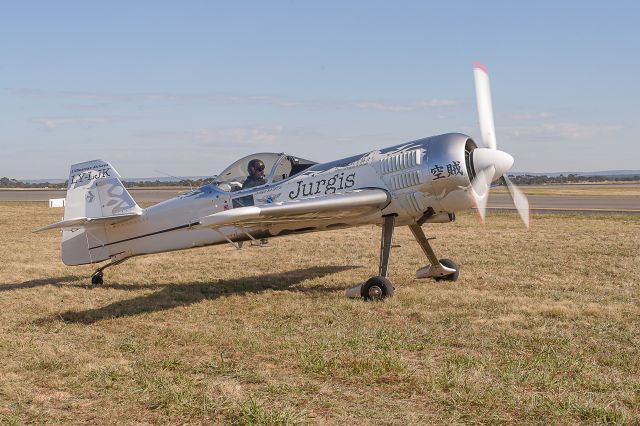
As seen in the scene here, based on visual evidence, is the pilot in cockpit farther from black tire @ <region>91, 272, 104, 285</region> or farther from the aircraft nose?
the aircraft nose

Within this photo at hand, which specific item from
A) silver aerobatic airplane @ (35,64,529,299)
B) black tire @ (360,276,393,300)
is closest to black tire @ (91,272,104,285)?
silver aerobatic airplane @ (35,64,529,299)

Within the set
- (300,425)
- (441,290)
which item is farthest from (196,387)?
(441,290)

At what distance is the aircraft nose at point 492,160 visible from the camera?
9531 mm

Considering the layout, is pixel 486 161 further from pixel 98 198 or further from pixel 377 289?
pixel 98 198

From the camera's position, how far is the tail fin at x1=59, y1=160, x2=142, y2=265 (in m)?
11.8

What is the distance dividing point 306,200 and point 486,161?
9.64ft

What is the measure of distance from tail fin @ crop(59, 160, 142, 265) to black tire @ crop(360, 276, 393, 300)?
16.5 ft

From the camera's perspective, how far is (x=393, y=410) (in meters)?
4.73

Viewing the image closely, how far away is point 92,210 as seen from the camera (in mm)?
11812

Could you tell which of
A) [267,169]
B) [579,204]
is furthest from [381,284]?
[579,204]

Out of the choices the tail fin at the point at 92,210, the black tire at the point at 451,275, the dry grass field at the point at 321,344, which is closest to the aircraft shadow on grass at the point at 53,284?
the dry grass field at the point at 321,344

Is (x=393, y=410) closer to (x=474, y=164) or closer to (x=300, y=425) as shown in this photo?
(x=300, y=425)

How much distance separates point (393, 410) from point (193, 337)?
3.34 metres

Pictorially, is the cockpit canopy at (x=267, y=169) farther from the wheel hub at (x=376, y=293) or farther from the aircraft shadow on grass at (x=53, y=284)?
the wheel hub at (x=376, y=293)
